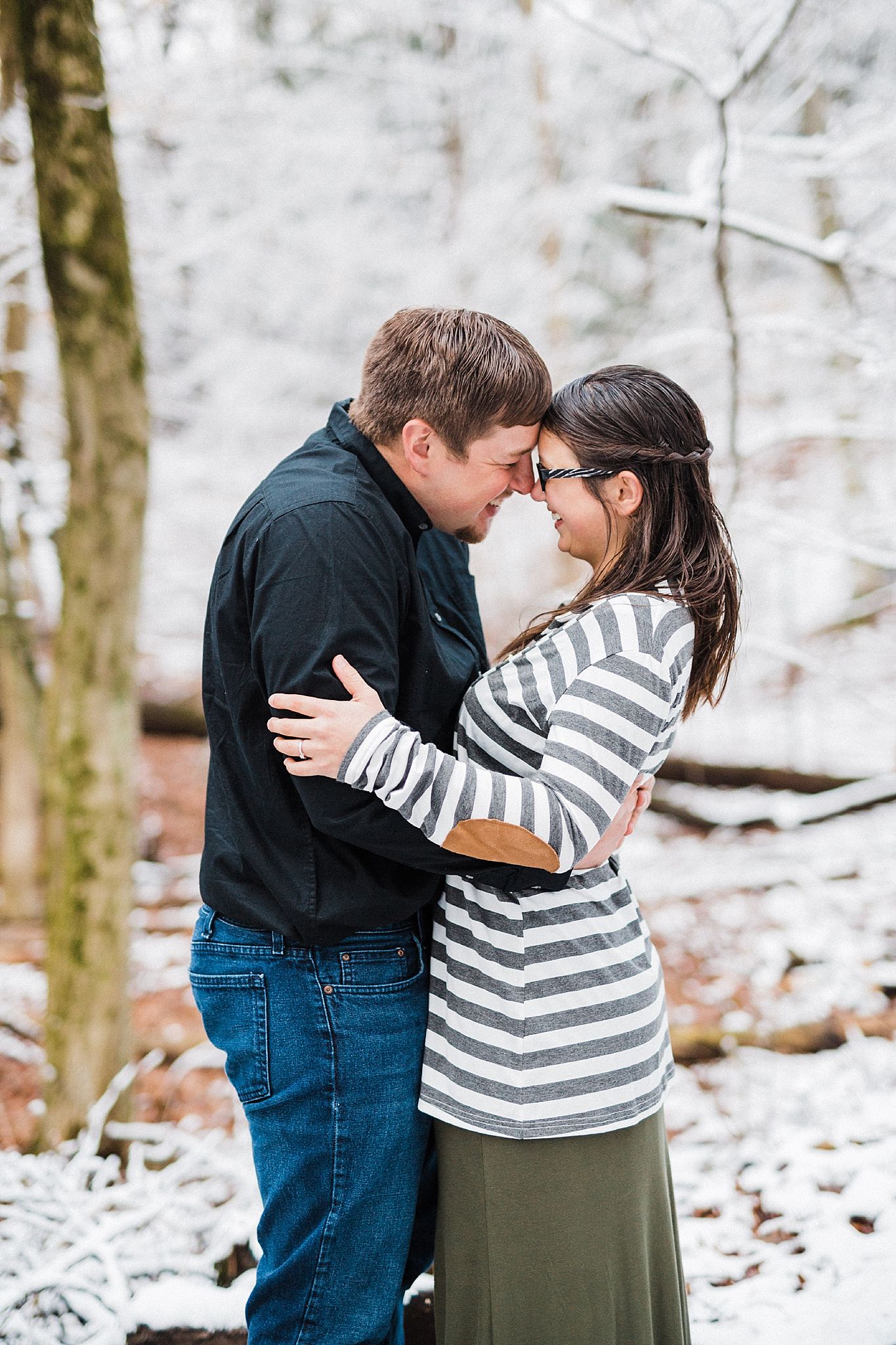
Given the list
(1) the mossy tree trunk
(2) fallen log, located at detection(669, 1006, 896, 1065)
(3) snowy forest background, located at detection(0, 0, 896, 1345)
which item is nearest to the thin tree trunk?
(3) snowy forest background, located at detection(0, 0, 896, 1345)

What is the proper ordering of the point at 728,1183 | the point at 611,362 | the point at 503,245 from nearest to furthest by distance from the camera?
the point at 728,1183, the point at 611,362, the point at 503,245

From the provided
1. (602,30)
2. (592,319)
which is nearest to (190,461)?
(592,319)

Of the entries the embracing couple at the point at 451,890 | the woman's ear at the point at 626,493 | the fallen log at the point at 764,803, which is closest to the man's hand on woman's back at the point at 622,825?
the embracing couple at the point at 451,890

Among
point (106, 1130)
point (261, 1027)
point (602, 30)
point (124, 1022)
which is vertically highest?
point (602, 30)

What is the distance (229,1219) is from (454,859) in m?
1.68

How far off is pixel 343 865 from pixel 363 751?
264 mm

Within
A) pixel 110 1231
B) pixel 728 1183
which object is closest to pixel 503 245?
pixel 728 1183

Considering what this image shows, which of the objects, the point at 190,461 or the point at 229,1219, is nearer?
the point at 229,1219

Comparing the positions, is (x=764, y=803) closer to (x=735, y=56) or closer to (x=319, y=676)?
(x=735, y=56)

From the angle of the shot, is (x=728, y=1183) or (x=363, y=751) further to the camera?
(x=728, y=1183)

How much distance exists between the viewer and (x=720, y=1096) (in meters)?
3.78

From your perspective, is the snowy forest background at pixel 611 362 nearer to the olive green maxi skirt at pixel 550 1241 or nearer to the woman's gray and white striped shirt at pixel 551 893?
the olive green maxi skirt at pixel 550 1241

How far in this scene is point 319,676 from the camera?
141cm

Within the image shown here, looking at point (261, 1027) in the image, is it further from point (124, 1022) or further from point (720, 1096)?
point (720, 1096)
